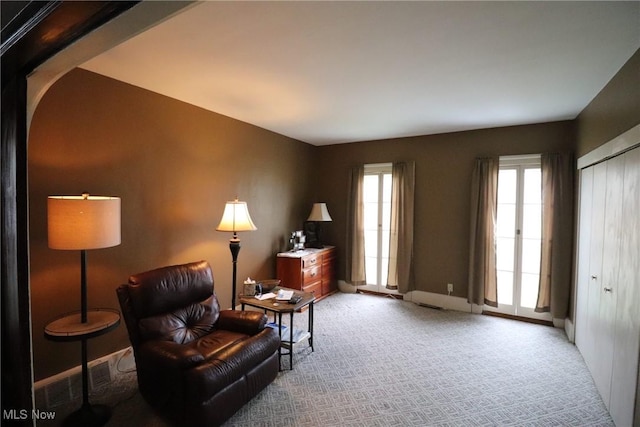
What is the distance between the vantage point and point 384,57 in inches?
85.7

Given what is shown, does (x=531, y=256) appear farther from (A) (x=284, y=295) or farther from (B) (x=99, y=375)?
(B) (x=99, y=375)

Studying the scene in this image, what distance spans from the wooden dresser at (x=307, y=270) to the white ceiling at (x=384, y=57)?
2.08 metres

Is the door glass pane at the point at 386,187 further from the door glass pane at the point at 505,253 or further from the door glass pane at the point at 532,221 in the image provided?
the door glass pane at the point at 532,221

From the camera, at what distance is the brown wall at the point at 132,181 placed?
7.41ft

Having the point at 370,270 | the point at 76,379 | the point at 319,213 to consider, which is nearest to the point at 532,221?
the point at 370,270

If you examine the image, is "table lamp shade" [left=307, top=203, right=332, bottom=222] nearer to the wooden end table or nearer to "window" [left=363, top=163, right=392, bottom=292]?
"window" [left=363, top=163, right=392, bottom=292]

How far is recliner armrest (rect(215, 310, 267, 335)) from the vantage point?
2566mm

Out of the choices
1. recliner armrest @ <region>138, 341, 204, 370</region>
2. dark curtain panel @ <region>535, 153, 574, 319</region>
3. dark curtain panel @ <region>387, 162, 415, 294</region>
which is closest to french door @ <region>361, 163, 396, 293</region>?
dark curtain panel @ <region>387, 162, 415, 294</region>

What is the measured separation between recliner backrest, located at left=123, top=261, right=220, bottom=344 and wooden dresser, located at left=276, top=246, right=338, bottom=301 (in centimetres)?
168

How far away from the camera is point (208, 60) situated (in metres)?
2.26

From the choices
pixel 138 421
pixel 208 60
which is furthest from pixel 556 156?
pixel 138 421

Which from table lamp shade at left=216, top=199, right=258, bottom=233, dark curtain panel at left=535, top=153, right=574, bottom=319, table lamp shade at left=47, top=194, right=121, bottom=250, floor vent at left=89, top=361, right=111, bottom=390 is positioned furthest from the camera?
dark curtain panel at left=535, top=153, right=574, bottom=319

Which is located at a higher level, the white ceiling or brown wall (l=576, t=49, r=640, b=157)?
the white ceiling

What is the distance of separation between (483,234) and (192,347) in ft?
12.7
